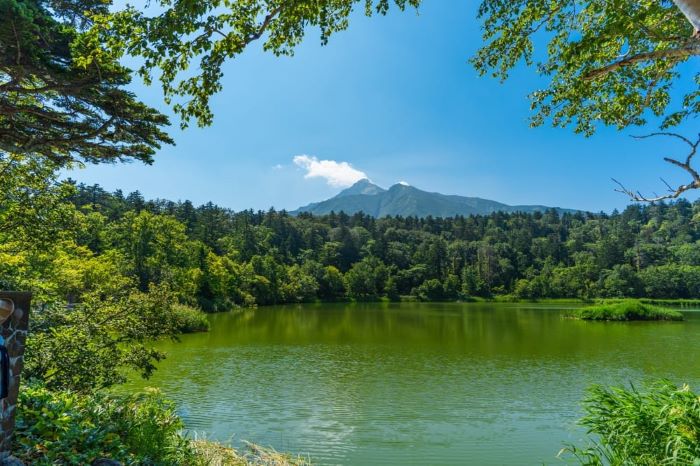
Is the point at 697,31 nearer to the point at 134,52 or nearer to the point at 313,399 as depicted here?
the point at 134,52

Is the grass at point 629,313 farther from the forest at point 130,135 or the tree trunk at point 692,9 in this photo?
the tree trunk at point 692,9

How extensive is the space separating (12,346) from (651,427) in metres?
7.00

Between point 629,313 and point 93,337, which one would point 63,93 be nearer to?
point 93,337

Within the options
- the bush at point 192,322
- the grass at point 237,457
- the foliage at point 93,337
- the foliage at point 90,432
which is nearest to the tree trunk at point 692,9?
the foliage at point 90,432

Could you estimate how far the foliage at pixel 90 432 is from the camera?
4.54 m

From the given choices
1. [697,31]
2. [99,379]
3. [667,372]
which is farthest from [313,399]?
[667,372]

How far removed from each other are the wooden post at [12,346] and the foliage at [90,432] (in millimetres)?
371

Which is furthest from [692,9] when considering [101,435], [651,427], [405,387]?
[405,387]

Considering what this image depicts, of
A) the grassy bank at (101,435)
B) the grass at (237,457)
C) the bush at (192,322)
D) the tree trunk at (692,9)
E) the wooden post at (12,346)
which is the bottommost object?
the bush at (192,322)

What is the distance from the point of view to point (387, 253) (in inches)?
3851

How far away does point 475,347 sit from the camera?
76.6 ft

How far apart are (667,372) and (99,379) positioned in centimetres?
1970

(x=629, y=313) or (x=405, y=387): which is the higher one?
(x=629, y=313)

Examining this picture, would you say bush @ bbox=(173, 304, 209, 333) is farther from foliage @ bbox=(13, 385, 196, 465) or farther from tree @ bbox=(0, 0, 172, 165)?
foliage @ bbox=(13, 385, 196, 465)
